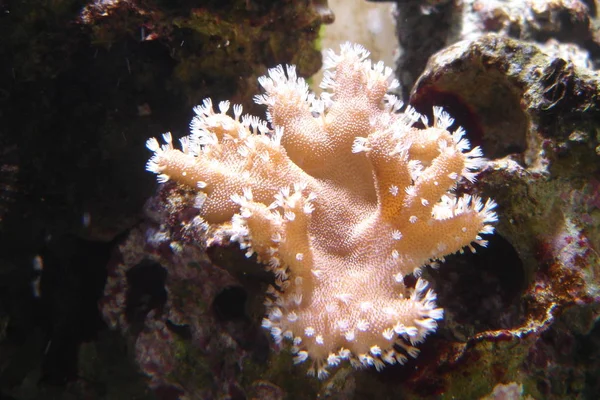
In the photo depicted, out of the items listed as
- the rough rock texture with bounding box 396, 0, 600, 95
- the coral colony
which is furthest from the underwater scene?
the rough rock texture with bounding box 396, 0, 600, 95

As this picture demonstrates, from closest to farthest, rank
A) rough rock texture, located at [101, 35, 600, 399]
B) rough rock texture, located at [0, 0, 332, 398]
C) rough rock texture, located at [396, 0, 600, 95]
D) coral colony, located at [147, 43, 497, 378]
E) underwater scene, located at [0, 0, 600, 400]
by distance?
1. coral colony, located at [147, 43, 497, 378]
2. underwater scene, located at [0, 0, 600, 400]
3. rough rock texture, located at [101, 35, 600, 399]
4. rough rock texture, located at [0, 0, 332, 398]
5. rough rock texture, located at [396, 0, 600, 95]

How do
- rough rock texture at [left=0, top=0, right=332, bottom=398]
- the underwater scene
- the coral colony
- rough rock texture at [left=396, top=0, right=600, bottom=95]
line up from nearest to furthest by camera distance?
the coral colony < the underwater scene < rough rock texture at [left=0, top=0, right=332, bottom=398] < rough rock texture at [left=396, top=0, right=600, bottom=95]

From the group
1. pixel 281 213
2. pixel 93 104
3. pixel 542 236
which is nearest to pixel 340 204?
pixel 281 213

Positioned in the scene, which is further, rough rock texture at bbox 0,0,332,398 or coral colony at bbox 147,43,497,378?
rough rock texture at bbox 0,0,332,398

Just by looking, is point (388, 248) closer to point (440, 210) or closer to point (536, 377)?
point (440, 210)

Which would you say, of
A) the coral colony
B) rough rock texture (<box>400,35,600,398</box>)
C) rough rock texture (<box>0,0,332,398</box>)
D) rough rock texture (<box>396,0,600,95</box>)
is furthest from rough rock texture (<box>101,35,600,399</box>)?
rough rock texture (<box>396,0,600,95</box>)

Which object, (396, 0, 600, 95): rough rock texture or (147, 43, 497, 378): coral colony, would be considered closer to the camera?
(147, 43, 497, 378): coral colony

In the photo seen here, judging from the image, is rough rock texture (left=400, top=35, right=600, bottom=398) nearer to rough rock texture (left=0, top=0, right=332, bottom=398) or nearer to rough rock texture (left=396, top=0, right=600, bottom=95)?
rough rock texture (left=0, top=0, right=332, bottom=398)

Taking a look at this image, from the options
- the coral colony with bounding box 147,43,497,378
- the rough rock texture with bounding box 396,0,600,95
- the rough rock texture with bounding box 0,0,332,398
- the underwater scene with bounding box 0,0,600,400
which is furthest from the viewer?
the rough rock texture with bounding box 396,0,600,95

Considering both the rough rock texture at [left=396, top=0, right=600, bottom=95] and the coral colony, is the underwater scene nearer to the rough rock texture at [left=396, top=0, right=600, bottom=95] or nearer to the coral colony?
the coral colony
